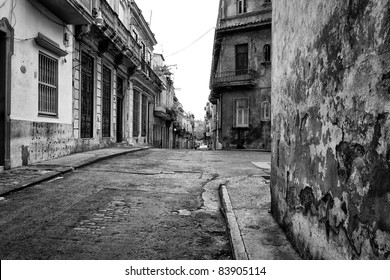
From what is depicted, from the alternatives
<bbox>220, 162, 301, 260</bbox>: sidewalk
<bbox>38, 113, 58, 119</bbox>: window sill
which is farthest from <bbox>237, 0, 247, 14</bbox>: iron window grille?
<bbox>220, 162, 301, 260</bbox>: sidewalk

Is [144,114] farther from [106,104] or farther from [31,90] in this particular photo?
[31,90]

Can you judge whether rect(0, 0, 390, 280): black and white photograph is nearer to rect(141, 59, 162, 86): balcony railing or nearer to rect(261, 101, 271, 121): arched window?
rect(141, 59, 162, 86): balcony railing

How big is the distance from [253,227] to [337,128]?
177 cm

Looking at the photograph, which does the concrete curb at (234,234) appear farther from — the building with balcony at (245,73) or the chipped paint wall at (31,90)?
the building with balcony at (245,73)

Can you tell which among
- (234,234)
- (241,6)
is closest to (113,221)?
(234,234)

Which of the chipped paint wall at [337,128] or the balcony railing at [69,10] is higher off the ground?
the balcony railing at [69,10]

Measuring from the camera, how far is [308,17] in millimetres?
2426

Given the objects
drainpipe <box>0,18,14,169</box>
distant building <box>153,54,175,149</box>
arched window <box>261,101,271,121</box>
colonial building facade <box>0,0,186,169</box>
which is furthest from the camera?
distant building <box>153,54,175,149</box>

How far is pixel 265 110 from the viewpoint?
19141 millimetres

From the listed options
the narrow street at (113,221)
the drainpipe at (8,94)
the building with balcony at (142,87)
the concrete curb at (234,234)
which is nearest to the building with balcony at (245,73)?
the building with balcony at (142,87)

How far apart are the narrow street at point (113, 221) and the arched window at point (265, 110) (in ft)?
45.0

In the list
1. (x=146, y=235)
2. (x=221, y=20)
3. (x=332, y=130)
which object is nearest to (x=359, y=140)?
(x=332, y=130)

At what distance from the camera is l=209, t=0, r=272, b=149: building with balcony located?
19.1 metres

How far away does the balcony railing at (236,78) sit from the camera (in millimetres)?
19094
